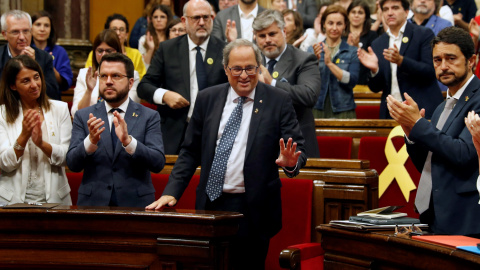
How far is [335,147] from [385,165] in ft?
1.34

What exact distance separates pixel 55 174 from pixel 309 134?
123 centimetres

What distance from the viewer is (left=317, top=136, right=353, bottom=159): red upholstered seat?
3779 millimetres

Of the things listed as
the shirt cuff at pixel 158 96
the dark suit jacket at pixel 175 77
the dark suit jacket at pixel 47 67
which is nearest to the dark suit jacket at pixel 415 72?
the dark suit jacket at pixel 175 77

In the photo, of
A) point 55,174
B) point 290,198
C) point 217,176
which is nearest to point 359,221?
Result: point 217,176

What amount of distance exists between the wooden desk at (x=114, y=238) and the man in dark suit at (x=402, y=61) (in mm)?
1895

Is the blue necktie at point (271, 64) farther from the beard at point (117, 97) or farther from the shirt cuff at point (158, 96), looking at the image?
the beard at point (117, 97)

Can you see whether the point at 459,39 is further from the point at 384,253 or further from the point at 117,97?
the point at 117,97

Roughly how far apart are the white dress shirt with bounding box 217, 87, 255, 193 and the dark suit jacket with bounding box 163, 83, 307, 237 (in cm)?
3

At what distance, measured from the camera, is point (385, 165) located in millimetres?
3480

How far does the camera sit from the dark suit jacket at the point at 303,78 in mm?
3328

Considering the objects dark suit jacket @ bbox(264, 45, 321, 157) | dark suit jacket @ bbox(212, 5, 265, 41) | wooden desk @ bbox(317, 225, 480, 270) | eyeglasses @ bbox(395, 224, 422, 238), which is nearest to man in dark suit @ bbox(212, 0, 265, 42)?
dark suit jacket @ bbox(212, 5, 265, 41)

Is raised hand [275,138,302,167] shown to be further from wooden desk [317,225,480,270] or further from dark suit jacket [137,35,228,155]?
dark suit jacket [137,35,228,155]

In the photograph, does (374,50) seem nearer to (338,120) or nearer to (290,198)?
(338,120)

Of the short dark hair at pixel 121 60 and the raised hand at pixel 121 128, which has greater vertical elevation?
the short dark hair at pixel 121 60
